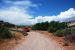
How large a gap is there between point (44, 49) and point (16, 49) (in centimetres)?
263

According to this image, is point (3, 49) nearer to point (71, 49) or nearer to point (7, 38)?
point (71, 49)

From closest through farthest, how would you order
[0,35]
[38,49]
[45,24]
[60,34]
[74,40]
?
[38,49] < [74,40] < [0,35] < [60,34] < [45,24]

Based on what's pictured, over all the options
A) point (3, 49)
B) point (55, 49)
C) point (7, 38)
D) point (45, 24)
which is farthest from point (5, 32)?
point (45, 24)

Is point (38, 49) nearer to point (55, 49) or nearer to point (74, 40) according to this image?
point (55, 49)

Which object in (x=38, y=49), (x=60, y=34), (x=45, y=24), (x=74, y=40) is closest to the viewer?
(x=38, y=49)

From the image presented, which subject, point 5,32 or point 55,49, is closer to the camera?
point 55,49

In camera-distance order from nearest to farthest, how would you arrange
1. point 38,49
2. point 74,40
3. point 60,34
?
1. point 38,49
2. point 74,40
3. point 60,34

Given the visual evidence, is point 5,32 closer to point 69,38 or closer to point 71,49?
point 69,38

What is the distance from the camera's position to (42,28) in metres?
91.4

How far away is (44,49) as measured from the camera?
64.3 ft

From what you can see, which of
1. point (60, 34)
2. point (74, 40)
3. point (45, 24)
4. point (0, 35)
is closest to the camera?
point (74, 40)

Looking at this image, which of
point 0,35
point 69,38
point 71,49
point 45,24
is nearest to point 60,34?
point 69,38

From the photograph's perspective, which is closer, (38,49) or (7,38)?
(38,49)

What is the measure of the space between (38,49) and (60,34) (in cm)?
2399
